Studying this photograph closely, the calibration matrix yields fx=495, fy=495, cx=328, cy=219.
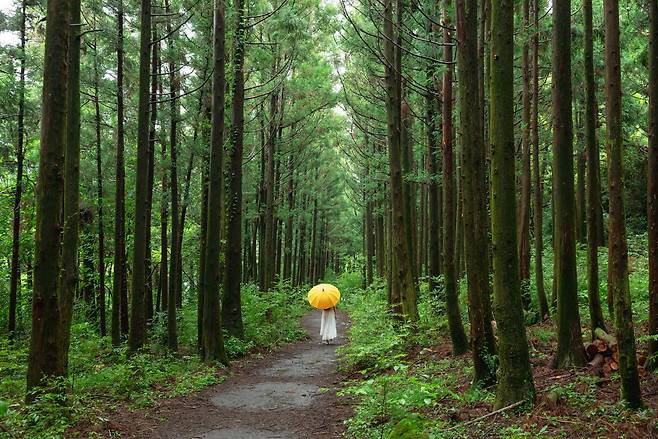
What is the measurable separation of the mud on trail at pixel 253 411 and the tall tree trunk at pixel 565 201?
3.31 metres

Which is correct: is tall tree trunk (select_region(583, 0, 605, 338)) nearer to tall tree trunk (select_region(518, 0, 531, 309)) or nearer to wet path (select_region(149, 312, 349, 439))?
tall tree trunk (select_region(518, 0, 531, 309))

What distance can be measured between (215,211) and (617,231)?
7906 mm

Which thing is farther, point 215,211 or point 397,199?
point 397,199

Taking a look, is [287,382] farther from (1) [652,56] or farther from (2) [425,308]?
(1) [652,56]

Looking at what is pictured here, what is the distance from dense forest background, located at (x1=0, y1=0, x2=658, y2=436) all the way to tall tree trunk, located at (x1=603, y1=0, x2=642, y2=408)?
2cm

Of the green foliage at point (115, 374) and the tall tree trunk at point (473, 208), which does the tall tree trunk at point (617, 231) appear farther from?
the green foliage at point (115, 374)

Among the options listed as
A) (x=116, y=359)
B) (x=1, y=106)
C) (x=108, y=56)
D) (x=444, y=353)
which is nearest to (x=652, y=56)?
(x=444, y=353)

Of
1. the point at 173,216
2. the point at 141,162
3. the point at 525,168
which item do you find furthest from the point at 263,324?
the point at 525,168

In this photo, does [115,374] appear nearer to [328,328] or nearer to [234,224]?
[234,224]

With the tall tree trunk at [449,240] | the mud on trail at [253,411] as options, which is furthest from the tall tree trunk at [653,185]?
the mud on trail at [253,411]

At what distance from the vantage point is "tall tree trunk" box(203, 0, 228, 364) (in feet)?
35.2

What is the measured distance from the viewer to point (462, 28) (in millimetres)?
6980

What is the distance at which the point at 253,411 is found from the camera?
7.62m

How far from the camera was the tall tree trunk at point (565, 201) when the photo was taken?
6562 mm
